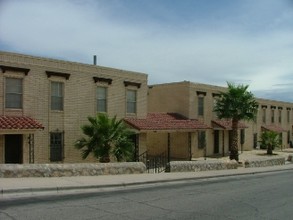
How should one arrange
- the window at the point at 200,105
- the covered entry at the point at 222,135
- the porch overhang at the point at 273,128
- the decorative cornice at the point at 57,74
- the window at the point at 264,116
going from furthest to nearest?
the window at the point at 264,116, the porch overhang at the point at 273,128, the covered entry at the point at 222,135, the window at the point at 200,105, the decorative cornice at the point at 57,74

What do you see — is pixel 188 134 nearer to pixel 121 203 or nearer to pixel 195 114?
pixel 195 114

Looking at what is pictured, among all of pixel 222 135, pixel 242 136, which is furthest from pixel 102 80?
pixel 242 136

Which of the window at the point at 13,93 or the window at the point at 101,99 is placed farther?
the window at the point at 101,99

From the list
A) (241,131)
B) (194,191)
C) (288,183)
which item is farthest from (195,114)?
(194,191)

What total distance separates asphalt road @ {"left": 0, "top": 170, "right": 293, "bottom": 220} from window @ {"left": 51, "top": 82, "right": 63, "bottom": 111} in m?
9.88

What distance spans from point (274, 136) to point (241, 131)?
3588 millimetres

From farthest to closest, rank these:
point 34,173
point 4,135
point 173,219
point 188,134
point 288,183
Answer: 1. point 188,134
2. point 4,135
3. point 288,183
4. point 34,173
5. point 173,219

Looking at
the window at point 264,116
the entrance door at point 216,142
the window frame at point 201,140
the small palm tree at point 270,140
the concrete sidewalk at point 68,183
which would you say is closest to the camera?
the concrete sidewalk at point 68,183

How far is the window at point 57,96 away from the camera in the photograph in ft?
75.5

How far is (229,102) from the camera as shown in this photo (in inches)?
1303

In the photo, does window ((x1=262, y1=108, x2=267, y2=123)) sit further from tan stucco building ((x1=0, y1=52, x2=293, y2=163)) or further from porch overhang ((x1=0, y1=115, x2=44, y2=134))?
porch overhang ((x1=0, y1=115, x2=44, y2=134))

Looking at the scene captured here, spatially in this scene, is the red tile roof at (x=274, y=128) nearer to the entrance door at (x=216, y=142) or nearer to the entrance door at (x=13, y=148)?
the entrance door at (x=216, y=142)

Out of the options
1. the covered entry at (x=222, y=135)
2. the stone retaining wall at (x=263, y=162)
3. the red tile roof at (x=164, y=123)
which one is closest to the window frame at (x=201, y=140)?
the covered entry at (x=222, y=135)

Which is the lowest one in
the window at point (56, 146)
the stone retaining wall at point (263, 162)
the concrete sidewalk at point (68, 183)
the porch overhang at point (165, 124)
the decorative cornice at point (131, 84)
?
the stone retaining wall at point (263, 162)
